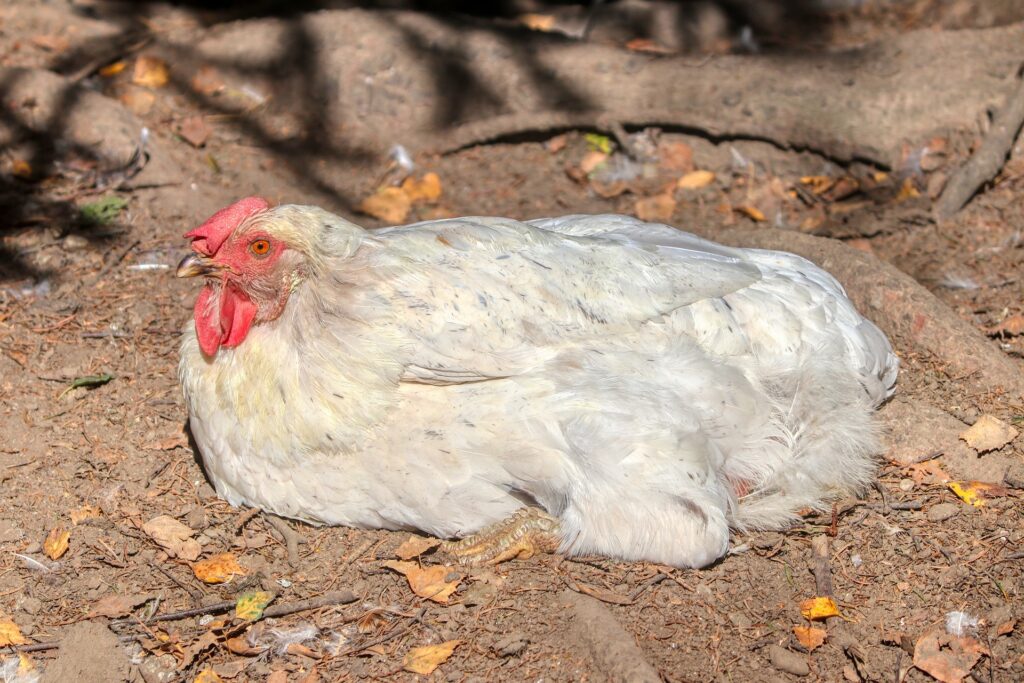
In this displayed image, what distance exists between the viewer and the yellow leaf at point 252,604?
336 cm

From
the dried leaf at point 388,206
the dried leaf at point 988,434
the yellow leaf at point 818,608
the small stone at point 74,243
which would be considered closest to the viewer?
the yellow leaf at point 818,608

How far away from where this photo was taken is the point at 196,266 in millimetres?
3428

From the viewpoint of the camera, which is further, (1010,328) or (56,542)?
(1010,328)

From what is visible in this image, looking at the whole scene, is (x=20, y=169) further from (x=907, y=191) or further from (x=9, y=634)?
(x=907, y=191)

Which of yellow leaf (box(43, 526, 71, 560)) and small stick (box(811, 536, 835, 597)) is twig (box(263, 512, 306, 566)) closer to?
yellow leaf (box(43, 526, 71, 560))

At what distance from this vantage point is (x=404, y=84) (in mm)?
6184

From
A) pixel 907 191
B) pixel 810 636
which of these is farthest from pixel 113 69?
pixel 810 636

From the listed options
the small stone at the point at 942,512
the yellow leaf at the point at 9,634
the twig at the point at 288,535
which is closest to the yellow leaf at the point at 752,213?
the small stone at the point at 942,512

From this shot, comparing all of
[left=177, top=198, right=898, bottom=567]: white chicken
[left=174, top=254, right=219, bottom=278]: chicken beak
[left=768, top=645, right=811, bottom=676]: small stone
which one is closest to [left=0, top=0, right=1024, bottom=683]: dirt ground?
[left=768, top=645, right=811, bottom=676]: small stone

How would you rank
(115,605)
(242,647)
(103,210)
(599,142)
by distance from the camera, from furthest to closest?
(599,142), (103,210), (115,605), (242,647)

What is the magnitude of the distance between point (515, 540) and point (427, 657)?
1.83ft

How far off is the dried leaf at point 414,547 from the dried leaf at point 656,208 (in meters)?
2.63

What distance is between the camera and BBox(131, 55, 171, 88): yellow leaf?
6.31 m

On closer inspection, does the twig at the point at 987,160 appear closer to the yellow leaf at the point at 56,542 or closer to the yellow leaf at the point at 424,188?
the yellow leaf at the point at 424,188
